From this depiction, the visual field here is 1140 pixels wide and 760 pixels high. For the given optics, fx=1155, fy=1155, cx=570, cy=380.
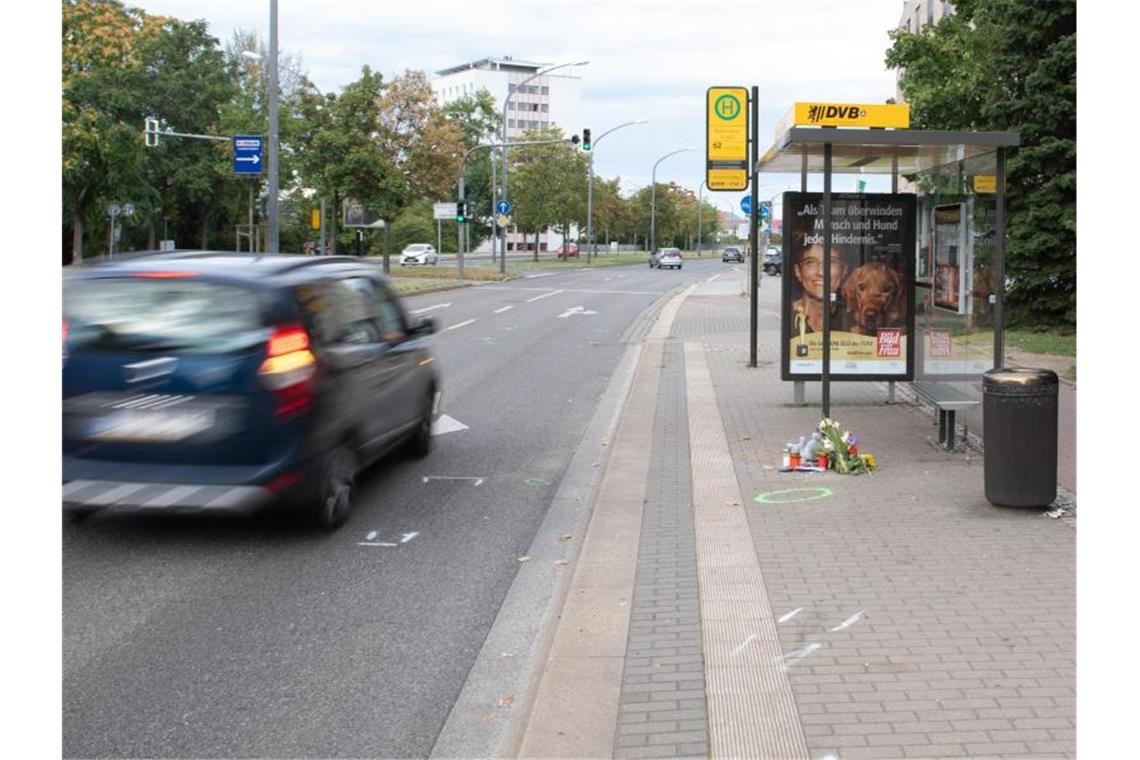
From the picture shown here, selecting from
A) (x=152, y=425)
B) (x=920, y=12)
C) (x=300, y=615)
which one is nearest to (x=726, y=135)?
(x=152, y=425)

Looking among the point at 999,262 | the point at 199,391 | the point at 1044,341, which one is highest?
the point at 999,262

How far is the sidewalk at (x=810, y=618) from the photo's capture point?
4.12 meters

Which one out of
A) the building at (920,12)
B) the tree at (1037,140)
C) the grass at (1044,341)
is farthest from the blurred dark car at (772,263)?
the grass at (1044,341)

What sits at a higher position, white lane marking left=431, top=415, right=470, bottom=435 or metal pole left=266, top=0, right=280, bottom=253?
metal pole left=266, top=0, right=280, bottom=253

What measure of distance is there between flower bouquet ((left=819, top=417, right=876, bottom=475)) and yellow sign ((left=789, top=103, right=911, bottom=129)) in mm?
3304

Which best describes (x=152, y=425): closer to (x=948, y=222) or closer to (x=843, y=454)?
(x=843, y=454)

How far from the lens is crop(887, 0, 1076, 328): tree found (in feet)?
67.7

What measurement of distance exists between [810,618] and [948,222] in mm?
6813

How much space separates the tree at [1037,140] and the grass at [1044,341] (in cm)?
32

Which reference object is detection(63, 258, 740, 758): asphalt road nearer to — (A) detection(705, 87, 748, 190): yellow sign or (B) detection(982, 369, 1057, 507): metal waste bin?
(B) detection(982, 369, 1057, 507): metal waste bin

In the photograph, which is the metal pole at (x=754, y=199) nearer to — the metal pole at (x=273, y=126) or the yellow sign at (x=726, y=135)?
the yellow sign at (x=726, y=135)

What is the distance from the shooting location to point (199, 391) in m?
6.41

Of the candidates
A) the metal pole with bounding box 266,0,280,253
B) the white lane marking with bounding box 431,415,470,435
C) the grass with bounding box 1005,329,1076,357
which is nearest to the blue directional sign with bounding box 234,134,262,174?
the metal pole with bounding box 266,0,280,253

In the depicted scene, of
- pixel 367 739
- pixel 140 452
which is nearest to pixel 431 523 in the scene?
pixel 140 452
